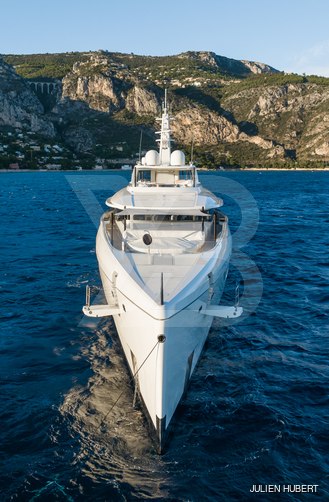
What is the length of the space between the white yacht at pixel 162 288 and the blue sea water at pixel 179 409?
0.83 metres

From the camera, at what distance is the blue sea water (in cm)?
927

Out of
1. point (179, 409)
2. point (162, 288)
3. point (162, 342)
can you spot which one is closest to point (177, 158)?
point (162, 288)

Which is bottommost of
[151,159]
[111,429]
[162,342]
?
[111,429]

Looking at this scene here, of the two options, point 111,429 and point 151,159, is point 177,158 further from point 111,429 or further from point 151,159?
point 111,429

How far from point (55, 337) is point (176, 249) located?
17.3ft

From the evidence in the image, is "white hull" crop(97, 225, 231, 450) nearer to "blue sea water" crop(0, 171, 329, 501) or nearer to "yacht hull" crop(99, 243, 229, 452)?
"yacht hull" crop(99, 243, 229, 452)

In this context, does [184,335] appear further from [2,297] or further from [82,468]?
[2,297]

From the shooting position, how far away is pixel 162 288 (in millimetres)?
10516

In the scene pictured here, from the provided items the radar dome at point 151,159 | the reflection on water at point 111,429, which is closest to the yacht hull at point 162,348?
the reflection on water at point 111,429

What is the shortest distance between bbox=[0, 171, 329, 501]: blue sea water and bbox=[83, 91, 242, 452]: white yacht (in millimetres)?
833

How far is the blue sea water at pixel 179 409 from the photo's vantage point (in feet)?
30.4

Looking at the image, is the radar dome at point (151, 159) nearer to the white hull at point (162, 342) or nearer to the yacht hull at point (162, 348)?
the white hull at point (162, 342)

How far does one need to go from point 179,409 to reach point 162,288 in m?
3.33

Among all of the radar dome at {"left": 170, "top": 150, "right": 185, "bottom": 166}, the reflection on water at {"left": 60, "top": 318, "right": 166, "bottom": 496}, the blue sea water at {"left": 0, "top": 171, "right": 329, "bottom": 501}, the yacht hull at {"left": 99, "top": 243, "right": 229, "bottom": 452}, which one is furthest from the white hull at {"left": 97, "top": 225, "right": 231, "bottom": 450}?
the radar dome at {"left": 170, "top": 150, "right": 185, "bottom": 166}
